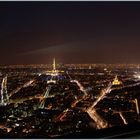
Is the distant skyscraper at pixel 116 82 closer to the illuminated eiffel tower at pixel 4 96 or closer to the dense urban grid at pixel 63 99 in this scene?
the dense urban grid at pixel 63 99

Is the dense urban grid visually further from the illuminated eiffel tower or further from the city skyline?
the city skyline

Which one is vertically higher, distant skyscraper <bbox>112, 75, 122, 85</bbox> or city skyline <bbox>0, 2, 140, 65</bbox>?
city skyline <bbox>0, 2, 140, 65</bbox>

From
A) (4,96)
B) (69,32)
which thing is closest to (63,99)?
(4,96)

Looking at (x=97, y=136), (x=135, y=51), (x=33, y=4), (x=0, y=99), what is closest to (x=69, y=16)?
(x=33, y=4)

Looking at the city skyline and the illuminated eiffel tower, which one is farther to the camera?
the city skyline

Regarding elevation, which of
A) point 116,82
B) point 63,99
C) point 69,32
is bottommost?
point 63,99

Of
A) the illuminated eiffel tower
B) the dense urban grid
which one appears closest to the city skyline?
the dense urban grid

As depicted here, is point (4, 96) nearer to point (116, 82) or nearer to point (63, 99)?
point (63, 99)
